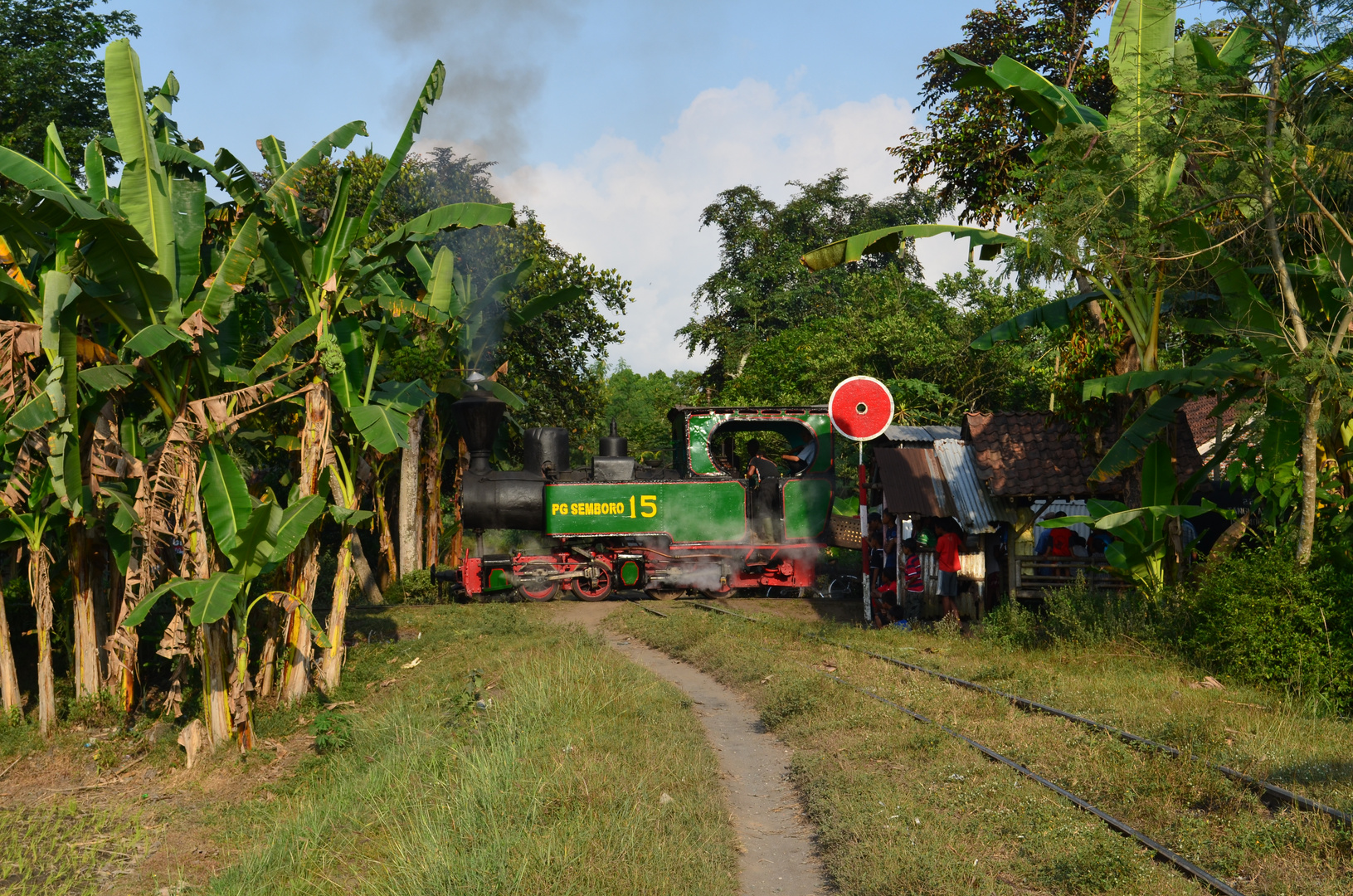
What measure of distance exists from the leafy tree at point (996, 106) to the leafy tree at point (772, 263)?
14.1m

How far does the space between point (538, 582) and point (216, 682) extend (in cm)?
820

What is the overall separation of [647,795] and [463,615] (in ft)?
30.2

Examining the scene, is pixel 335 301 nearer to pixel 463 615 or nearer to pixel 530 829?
pixel 530 829

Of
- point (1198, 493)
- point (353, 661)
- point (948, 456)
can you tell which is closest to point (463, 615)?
point (353, 661)

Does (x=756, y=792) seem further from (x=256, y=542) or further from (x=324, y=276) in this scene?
(x=324, y=276)

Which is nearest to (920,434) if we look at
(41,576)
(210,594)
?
(210,594)

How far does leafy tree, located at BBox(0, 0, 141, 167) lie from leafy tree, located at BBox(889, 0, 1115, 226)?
15.2 m

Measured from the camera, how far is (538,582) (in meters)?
16.7

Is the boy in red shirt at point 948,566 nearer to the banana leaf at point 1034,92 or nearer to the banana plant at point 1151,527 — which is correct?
the banana plant at point 1151,527

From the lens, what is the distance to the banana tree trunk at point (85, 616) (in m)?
9.52

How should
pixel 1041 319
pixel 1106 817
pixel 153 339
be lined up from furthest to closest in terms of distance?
pixel 1041 319, pixel 153 339, pixel 1106 817

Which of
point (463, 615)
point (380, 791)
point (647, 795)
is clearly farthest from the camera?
point (463, 615)

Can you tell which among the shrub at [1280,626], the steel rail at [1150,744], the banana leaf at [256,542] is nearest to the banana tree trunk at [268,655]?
the banana leaf at [256,542]

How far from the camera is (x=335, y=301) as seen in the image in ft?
30.8
